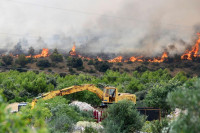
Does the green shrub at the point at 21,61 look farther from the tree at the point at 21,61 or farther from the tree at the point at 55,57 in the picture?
the tree at the point at 55,57

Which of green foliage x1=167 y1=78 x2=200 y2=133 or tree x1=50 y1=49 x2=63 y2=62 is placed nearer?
green foliage x1=167 y1=78 x2=200 y2=133

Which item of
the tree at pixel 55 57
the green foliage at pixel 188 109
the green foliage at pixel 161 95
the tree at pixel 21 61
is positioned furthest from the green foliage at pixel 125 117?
the tree at pixel 55 57

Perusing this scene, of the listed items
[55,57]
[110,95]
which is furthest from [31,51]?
[110,95]

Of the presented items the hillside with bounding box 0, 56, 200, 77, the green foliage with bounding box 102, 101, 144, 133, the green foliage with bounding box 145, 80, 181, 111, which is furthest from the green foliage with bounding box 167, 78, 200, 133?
the hillside with bounding box 0, 56, 200, 77

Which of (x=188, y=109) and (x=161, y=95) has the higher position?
(x=188, y=109)

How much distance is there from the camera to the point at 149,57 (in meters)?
151

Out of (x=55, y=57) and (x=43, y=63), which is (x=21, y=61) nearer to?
(x=43, y=63)

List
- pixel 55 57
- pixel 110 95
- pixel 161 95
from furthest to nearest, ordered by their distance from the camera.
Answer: pixel 55 57, pixel 110 95, pixel 161 95

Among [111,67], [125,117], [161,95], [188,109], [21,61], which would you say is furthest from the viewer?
[111,67]

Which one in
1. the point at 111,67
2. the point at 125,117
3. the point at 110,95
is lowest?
the point at 110,95

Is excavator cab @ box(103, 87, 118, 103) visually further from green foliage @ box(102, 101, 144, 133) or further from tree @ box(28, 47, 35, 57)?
tree @ box(28, 47, 35, 57)

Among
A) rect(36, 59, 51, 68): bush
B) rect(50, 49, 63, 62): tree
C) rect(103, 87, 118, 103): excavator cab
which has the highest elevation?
rect(50, 49, 63, 62): tree

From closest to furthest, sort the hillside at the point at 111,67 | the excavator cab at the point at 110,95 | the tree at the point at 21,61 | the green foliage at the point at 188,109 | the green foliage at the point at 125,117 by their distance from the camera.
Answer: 1. the green foliage at the point at 188,109
2. the green foliage at the point at 125,117
3. the excavator cab at the point at 110,95
4. the hillside at the point at 111,67
5. the tree at the point at 21,61

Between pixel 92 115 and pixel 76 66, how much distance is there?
96012mm
